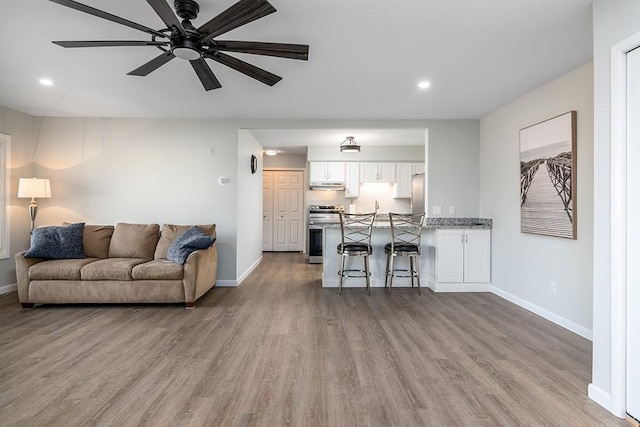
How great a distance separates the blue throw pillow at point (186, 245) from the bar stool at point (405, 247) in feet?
7.77

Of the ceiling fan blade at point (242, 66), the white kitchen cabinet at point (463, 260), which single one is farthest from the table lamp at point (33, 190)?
the white kitchen cabinet at point (463, 260)

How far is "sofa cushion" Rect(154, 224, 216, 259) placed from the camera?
4457mm

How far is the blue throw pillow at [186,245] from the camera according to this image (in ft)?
13.1

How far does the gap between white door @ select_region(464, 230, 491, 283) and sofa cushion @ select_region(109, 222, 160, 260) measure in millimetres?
4195

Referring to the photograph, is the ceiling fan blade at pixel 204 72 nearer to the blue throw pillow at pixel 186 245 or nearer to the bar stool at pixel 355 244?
the blue throw pillow at pixel 186 245

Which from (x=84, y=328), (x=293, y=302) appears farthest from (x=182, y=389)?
(x=293, y=302)

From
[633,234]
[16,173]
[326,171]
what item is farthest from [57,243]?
[633,234]

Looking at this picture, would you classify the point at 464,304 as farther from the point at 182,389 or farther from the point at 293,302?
the point at 182,389

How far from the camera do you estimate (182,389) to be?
217 cm

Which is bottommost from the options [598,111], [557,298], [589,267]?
[557,298]

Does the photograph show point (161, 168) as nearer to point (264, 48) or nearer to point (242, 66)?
point (242, 66)

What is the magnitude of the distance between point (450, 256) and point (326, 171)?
11.6 feet

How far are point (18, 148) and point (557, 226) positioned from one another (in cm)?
667

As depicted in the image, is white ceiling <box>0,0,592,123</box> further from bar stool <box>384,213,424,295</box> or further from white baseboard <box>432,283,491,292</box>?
white baseboard <box>432,283,491,292</box>
